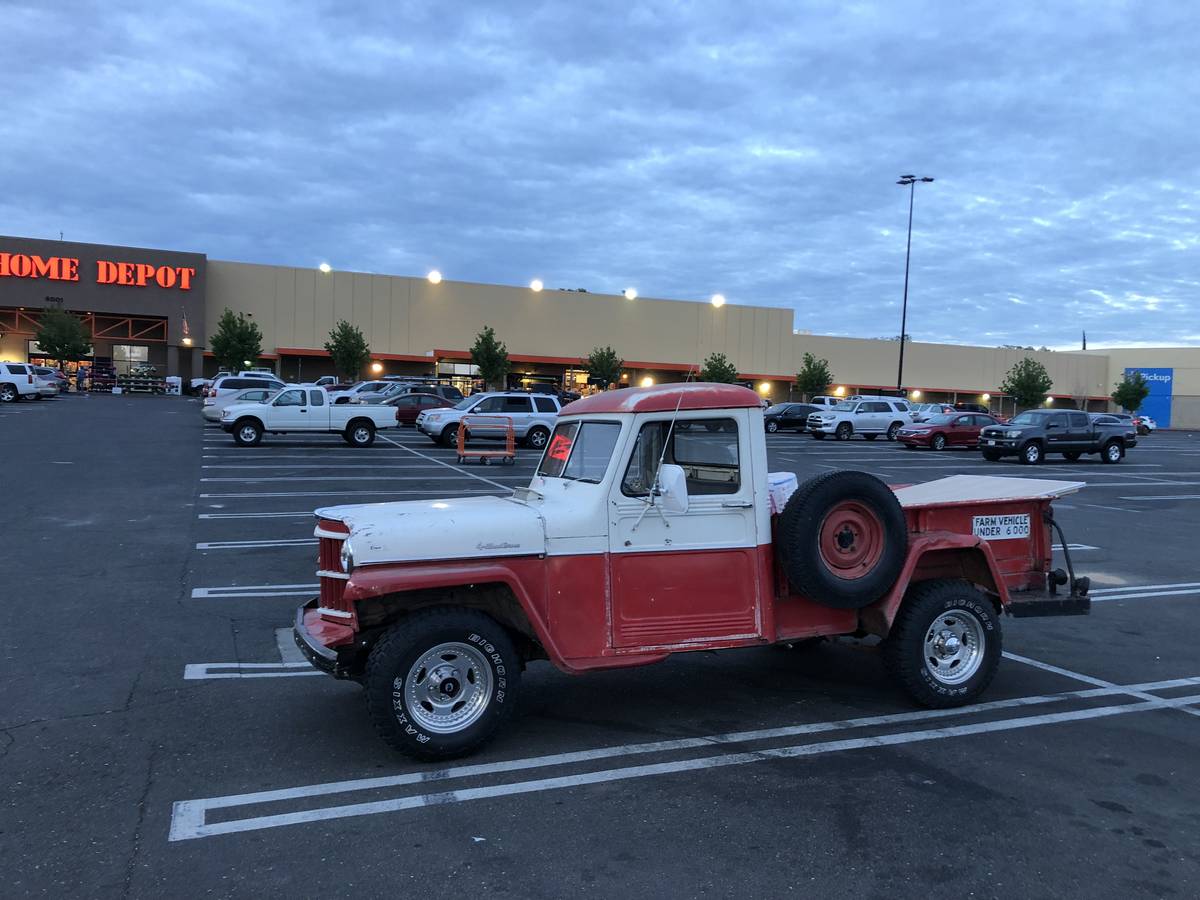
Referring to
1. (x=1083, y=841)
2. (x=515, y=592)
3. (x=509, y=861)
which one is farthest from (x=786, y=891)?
(x=515, y=592)

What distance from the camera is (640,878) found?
3.64m

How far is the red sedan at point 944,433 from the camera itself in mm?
34125

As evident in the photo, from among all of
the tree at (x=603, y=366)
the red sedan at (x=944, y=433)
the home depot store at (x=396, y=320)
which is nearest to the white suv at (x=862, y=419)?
the red sedan at (x=944, y=433)

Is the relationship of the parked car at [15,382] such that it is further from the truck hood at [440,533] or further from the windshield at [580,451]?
the truck hood at [440,533]

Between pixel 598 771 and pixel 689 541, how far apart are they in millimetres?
1403

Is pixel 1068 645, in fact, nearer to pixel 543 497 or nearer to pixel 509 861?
pixel 543 497

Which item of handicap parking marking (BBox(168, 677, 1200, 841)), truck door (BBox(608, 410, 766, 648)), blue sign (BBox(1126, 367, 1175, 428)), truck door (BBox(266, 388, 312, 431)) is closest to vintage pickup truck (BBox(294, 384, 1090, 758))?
truck door (BBox(608, 410, 766, 648))

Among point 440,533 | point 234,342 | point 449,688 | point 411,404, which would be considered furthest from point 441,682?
point 234,342

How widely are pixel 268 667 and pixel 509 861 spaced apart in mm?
3322

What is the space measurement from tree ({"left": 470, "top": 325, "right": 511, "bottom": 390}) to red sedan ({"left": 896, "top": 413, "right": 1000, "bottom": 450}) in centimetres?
3155

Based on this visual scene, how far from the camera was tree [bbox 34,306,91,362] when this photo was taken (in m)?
54.1

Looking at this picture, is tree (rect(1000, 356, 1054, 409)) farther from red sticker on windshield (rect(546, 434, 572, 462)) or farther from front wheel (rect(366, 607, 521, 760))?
front wheel (rect(366, 607, 521, 760))

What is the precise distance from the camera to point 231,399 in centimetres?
2981

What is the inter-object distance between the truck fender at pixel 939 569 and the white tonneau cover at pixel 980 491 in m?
0.28
